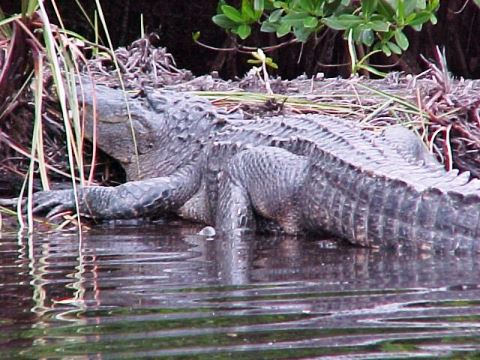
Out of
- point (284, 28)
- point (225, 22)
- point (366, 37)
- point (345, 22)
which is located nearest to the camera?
point (345, 22)

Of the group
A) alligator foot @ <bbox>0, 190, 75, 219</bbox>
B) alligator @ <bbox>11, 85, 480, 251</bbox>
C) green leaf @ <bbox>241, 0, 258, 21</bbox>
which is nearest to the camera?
alligator @ <bbox>11, 85, 480, 251</bbox>

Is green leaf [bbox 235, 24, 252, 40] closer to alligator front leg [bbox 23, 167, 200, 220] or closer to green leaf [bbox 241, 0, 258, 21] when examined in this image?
green leaf [bbox 241, 0, 258, 21]

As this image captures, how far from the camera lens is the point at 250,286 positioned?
334 centimetres

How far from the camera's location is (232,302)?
3031 mm

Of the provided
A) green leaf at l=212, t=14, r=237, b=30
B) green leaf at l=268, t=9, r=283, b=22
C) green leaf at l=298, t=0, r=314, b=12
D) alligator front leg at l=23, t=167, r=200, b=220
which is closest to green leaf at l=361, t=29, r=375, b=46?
green leaf at l=298, t=0, r=314, b=12

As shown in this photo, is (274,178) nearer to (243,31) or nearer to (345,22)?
(345,22)

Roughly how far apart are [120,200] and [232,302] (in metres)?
2.70

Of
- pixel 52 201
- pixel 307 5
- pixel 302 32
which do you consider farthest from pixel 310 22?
pixel 52 201

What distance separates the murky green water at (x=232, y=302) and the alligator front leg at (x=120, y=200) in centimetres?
94

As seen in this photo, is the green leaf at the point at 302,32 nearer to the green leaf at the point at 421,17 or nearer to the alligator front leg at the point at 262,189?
the green leaf at the point at 421,17

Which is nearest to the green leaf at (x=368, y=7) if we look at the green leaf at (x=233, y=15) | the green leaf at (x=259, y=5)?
the green leaf at (x=259, y=5)

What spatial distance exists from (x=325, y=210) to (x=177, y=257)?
1.03m

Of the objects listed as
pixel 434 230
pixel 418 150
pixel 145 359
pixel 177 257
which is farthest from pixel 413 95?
pixel 145 359

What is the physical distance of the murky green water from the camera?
243 cm
